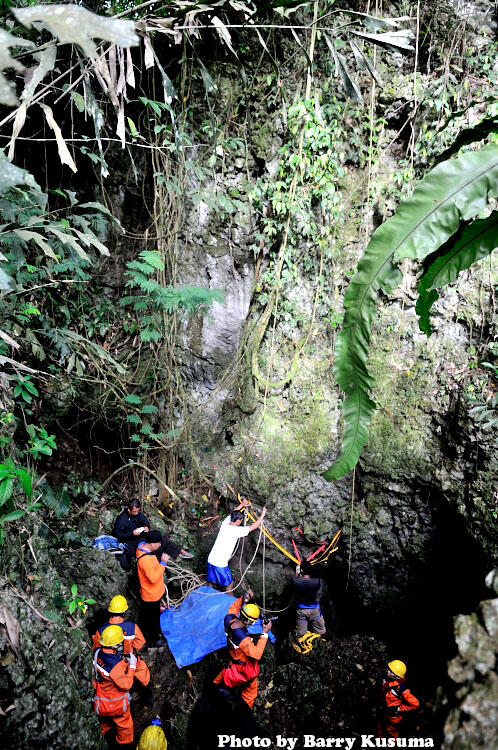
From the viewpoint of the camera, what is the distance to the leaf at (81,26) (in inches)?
42.6

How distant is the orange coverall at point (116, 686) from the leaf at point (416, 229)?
3141 mm

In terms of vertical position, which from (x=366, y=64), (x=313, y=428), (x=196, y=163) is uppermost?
(x=366, y=64)

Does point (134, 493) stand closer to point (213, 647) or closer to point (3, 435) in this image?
point (213, 647)

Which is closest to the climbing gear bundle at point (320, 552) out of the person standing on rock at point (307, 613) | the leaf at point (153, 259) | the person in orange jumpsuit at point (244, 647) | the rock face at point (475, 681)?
the person standing on rock at point (307, 613)

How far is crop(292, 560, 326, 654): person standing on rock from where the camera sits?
461cm

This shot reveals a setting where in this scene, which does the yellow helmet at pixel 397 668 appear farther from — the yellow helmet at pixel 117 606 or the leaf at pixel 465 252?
the leaf at pixel 465 252

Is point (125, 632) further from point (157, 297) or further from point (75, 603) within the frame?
point (157, 297)

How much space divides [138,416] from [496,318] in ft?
13.8

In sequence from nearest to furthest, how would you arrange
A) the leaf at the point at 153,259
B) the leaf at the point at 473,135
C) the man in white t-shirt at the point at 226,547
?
the leaf at the point at 473,135, the leaf at the point at 153,259, the man in white t-shirt at the point at 226,547

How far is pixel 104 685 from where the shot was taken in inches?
128

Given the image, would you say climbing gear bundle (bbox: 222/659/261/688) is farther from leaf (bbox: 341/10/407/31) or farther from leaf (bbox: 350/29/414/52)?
leaf (bbox: 341/10/407/31)

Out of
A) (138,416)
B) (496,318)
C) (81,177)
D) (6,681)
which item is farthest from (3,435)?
(496,318)

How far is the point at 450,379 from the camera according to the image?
468 centimetres

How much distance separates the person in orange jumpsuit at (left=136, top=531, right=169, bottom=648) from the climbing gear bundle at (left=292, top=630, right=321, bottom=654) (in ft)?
4.75
